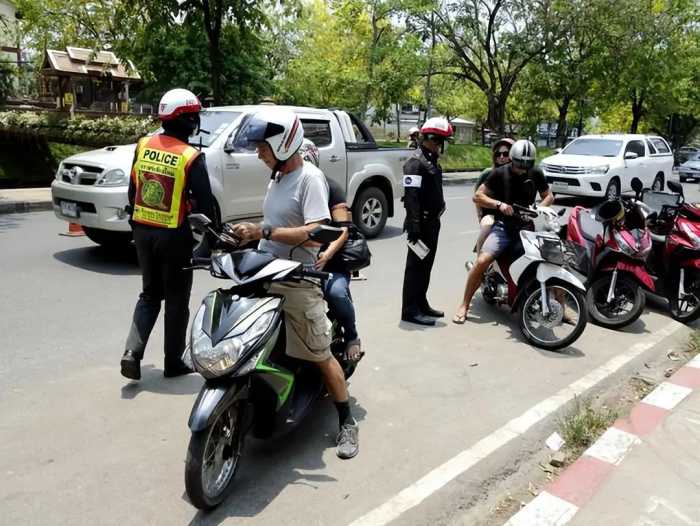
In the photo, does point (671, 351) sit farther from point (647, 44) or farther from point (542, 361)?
point (647, 44)

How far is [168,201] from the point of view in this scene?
3.95m

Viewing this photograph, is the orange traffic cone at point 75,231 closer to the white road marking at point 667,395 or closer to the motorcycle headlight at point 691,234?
the white road marking at point 667,395

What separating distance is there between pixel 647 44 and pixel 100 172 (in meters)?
24.7

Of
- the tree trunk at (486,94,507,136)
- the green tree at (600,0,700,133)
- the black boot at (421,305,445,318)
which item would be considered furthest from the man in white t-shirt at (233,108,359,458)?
the tree trunk at (486,94,507,136)

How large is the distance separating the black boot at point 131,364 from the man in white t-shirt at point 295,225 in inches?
51.2

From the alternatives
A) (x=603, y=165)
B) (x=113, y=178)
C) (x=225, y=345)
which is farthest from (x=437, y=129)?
(x=603, y=165)

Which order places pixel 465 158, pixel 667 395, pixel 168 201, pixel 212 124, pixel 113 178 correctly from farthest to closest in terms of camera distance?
pixel 465 158 → pixel 212 124 → pixel 113 178 → pixel 667 395 → pixel 168 201

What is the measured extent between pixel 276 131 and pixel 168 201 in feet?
3.98

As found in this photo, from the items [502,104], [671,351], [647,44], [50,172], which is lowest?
[671,351]

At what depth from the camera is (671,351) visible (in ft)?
18.4

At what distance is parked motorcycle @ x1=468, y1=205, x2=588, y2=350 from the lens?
5.13 metres

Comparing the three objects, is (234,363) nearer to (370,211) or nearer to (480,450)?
(480,450)

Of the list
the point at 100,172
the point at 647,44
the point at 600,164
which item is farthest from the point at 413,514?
the point at 647,44

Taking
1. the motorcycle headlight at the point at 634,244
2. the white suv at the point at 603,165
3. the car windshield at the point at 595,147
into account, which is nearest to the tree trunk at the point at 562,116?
the white suv at the point at 603,165
